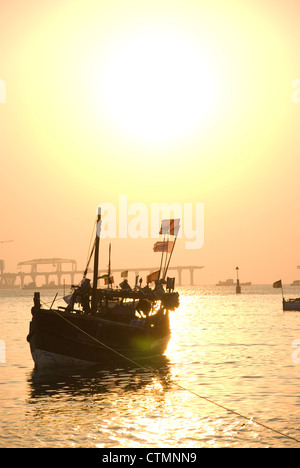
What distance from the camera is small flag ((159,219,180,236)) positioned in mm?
53094

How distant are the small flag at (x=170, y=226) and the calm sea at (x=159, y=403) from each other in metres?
9.84

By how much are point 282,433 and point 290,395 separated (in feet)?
27.7

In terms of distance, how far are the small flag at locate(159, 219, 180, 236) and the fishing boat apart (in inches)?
227

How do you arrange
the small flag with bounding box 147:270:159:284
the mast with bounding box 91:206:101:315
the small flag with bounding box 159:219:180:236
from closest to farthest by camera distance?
the mast with bounding box 91:206:101:315
the small flag with bounding box 147:270:159:284
the small flag with bounding box 159:219:180:236

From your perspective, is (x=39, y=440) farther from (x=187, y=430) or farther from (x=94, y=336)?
(x=94, y=336)

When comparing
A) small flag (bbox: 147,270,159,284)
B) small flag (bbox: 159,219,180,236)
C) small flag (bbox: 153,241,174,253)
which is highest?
small flag (bbox: 159,219,180,236)

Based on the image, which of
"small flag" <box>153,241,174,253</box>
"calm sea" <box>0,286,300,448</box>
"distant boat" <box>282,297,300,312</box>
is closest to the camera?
"calm sea" <box>0,286,300,448</box>

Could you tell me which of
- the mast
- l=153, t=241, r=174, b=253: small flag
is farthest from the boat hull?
l=153, t=241, r=174, b=253: small flag

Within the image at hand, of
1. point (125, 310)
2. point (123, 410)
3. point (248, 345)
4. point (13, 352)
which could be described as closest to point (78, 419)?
point (123, 410)

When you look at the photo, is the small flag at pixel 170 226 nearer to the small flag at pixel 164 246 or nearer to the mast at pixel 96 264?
the small flag at pixel 164 246

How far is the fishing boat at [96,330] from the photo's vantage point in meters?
39.3

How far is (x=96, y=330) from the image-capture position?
4000 centimetres

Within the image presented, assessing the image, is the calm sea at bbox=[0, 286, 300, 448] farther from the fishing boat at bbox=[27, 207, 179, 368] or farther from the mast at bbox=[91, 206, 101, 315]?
the mast at bbox=[91, 206, 101, 315]
